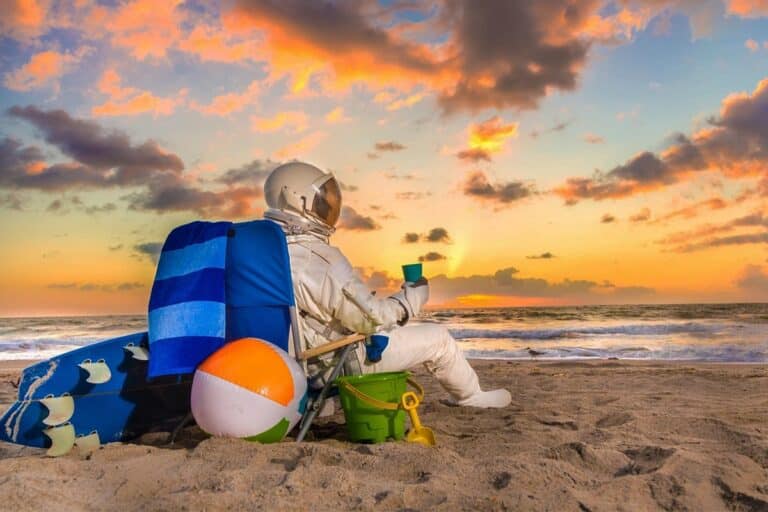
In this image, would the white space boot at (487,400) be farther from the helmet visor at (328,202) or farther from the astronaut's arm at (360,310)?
the helmet visor at (328,202)

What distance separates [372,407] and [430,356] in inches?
33.1

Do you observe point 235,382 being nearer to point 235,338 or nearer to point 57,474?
point 235,338

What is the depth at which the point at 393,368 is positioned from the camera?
4.76 metres

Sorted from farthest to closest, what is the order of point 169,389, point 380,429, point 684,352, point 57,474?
point 684,352
point 169,389
point 380,429
point 57,474

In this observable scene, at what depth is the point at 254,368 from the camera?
3867mm

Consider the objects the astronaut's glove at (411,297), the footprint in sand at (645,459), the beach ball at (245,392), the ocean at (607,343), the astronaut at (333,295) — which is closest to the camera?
the footprint in sand at (645,459)

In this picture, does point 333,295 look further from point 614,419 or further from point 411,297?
point 614,419

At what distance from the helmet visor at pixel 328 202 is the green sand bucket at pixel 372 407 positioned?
4.15 feet

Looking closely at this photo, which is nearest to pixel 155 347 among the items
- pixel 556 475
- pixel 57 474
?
pixel 57 474

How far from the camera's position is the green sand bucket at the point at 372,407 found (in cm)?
413

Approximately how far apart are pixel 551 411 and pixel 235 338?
2779 mm

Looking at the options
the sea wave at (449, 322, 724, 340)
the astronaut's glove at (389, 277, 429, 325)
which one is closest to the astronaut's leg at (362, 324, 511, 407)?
the astronaut's glove at (389, 277, 429, 325)

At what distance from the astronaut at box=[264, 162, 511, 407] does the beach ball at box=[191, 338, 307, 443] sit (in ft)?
1.69

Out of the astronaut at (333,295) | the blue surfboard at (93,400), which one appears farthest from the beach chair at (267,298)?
the blue surfboard at (93,400)
